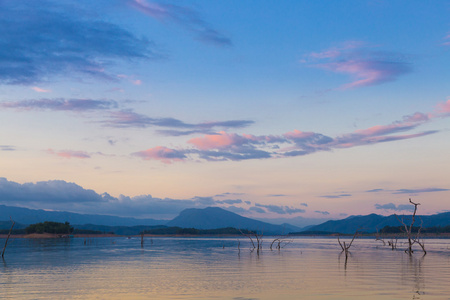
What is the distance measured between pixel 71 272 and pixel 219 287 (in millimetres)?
21764

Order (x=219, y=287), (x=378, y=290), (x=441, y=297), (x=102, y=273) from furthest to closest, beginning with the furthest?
1. (x=102, y=273)
2. (x=219, y=287)
3. (x=378, y=290)
4. (x=441, y=297)

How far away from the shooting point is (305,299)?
105 ft

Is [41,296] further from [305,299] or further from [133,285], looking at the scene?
[305,299]

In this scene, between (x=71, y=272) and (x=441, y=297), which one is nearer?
(x=441, y=297)

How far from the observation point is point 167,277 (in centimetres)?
4634

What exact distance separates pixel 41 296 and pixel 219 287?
14.2m

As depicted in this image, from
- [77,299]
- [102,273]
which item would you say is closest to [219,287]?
[77,299]

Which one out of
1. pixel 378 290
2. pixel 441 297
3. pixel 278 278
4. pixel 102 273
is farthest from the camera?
pixel 102 273

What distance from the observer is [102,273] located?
5031cm

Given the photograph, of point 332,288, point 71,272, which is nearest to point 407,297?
point 332,288

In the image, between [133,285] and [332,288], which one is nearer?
[332,288]

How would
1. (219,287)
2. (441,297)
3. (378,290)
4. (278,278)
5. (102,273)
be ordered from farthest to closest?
(102,273) → (278,278) → (219,287) → (378,290) → (441,297)

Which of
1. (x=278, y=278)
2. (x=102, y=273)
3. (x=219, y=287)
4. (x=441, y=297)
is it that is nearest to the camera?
(x=441, y=297)

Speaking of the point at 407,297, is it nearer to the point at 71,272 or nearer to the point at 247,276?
the point at 247,276
